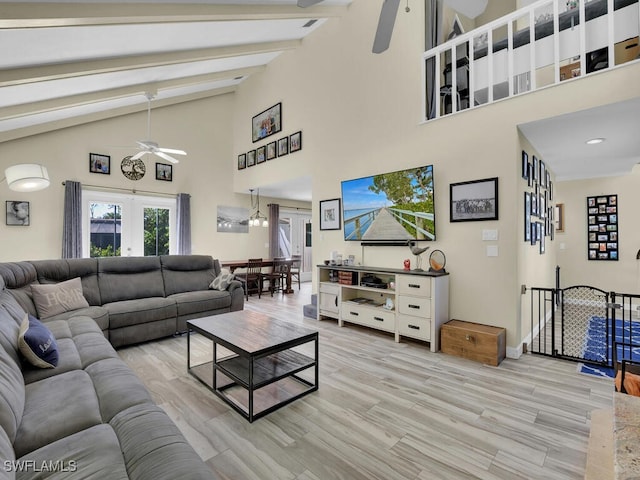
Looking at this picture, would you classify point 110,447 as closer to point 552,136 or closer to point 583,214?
point 552,136

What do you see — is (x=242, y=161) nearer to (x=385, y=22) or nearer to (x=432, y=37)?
(x=432, y=37)

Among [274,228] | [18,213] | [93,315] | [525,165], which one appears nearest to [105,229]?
[18,213]

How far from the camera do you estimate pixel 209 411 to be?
7.38 ft

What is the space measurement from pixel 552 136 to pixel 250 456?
4188 millimetres

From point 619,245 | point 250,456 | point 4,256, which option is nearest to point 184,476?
point 250,456

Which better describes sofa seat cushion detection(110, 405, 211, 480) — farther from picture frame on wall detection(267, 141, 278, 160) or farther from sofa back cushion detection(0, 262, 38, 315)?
picture frame on wall detection(267, 141, 278, 160)

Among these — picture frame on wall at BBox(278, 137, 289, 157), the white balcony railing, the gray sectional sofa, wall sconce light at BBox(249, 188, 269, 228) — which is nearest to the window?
wall sconce light at BBox(249, 188, 269, 228)

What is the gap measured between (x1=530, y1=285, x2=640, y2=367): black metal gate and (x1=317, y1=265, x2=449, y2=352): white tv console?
3.23 feet

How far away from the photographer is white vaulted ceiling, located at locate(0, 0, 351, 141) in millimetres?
2637

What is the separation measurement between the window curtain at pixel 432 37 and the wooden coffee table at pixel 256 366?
316 cm

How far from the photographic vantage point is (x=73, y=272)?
3723 millimetres

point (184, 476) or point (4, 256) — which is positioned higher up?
→ point (4, 256)

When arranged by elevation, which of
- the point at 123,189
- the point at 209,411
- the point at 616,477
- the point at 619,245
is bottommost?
the point at 209,411

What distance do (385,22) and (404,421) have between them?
8.94 ft
